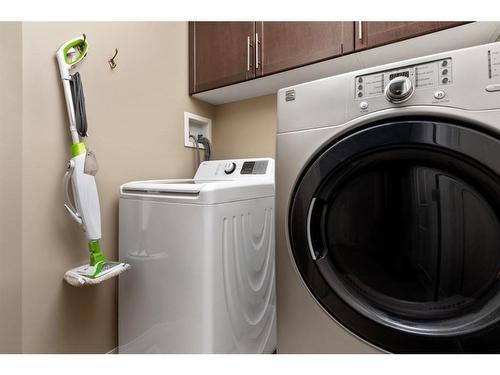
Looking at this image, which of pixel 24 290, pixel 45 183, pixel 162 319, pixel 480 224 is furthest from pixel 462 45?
pixel 24 290

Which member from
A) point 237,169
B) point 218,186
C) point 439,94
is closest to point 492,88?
point 439,94

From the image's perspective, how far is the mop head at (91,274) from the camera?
0.92 meters

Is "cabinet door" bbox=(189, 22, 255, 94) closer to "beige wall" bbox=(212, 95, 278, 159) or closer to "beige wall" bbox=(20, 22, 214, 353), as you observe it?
"beige wall" bbox=(20, 22, 214, 353)

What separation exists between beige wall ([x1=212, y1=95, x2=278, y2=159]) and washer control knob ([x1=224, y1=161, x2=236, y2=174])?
305mm

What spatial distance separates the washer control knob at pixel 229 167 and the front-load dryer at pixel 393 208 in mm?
708

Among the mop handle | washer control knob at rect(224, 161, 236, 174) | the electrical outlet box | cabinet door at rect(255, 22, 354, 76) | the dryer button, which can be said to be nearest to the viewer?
the dryer button

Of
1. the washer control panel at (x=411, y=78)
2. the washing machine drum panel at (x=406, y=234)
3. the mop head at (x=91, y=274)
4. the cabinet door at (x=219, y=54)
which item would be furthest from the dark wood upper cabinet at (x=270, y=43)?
the mop head at (x=91, y=274)

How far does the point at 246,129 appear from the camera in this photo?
1.75 metres

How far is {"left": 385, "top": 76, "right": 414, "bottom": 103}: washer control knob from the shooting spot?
548mm

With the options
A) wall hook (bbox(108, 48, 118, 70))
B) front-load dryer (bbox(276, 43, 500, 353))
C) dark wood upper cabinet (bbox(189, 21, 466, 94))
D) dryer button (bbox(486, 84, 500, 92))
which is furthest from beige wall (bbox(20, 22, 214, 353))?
dryer button (bbox(486, 84, 500, 92))

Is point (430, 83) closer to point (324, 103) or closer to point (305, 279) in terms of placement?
point (324, 103)

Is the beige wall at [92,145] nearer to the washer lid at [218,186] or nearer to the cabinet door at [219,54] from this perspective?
the cabinet door at [219,54]

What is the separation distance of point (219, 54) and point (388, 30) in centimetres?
84

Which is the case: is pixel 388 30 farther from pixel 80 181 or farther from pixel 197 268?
pixel 80 181
